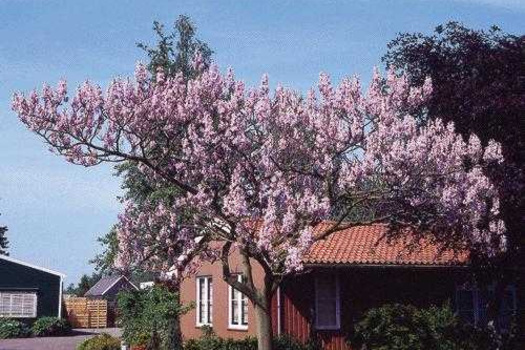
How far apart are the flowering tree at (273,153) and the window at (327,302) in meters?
8.20

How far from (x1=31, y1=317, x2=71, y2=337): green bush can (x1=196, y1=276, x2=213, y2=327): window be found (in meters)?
21.6

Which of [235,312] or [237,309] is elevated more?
[237,309]

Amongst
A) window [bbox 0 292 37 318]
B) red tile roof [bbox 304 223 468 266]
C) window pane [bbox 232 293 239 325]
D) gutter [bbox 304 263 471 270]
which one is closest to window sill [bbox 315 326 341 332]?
gutter [bbox 304 263 471 270]

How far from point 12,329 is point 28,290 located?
3693mm

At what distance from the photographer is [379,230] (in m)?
29.3

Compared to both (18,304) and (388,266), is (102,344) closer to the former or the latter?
(388,266)

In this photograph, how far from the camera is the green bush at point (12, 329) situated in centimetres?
4566

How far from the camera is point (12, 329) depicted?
46094 millimetres

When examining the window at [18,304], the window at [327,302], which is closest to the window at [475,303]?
the window at [327,302]

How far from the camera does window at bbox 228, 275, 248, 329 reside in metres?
26.2

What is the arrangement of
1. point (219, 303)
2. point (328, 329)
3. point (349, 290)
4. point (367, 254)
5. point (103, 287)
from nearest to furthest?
point (328, 329) < point (349, 290) < point (367, 254) < point (219, 303) < point (103, 287)

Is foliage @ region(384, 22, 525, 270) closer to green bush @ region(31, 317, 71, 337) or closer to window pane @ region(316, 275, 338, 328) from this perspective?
window pane @ region(316, 275, 338, 328)

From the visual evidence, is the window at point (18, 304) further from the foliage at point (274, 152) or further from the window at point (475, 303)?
the foliage at point (274, 152)

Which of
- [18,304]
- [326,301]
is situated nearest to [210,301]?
[326,301]
